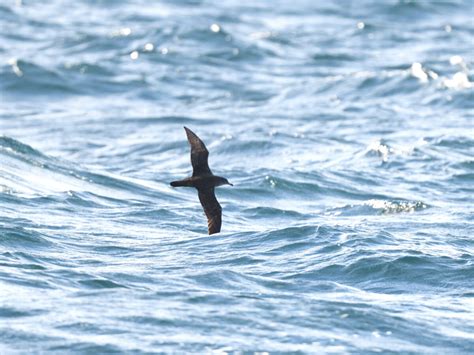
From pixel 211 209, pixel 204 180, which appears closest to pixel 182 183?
pixel 204 180

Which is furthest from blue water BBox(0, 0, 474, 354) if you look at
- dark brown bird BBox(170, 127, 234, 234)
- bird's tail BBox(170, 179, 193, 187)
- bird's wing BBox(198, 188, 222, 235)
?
bird's tail BBox(170, 179, 193, 187)

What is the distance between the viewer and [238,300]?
45.4 feet

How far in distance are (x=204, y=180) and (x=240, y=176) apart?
9.16 metres

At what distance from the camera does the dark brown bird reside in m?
13.6

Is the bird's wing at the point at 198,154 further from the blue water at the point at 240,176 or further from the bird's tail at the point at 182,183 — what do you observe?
the blue water at the point at 240,176

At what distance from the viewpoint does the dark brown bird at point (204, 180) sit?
1357 centimetres

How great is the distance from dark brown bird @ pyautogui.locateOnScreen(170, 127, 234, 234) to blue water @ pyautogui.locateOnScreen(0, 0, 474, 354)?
34.6 inches

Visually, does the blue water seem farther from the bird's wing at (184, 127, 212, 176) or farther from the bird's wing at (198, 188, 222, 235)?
the bird's wing at (184, 127, 212, 176)

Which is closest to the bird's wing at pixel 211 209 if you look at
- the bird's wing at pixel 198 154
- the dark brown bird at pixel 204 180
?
the dark brown bird at pixel 204 180

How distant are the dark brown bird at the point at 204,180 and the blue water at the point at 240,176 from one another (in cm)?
88

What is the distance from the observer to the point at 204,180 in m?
13.6

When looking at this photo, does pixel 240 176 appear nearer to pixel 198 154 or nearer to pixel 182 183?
pixel 198 154

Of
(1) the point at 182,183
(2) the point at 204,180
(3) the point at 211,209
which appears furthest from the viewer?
(3) the point at 211,209

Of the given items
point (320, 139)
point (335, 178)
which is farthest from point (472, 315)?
point (320, 139)
